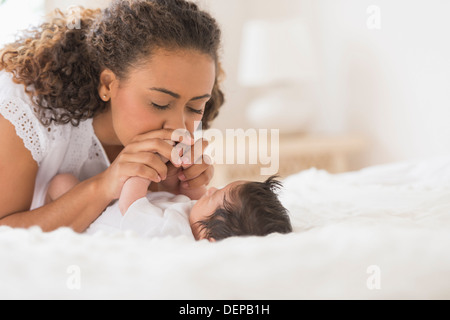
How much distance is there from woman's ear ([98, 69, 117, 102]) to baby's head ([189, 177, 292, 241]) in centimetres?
38

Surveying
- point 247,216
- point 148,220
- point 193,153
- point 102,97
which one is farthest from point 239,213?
point 102,97

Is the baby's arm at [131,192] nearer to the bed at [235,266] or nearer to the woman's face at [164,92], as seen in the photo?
the woman's face at [164,92]

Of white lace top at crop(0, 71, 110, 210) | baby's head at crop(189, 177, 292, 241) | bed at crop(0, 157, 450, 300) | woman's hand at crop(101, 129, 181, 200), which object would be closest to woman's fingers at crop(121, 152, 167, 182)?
woman's hand at crop(101, 129, 181, 200)

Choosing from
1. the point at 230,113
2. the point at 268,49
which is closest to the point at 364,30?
the point at 268,49

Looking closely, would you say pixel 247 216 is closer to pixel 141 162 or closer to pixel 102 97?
pixel 141 162

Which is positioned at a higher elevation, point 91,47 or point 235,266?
point 91,47

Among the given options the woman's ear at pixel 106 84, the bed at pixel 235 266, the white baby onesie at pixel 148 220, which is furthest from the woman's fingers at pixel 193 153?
the bed at pixel 235 266

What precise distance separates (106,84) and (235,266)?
76 cm

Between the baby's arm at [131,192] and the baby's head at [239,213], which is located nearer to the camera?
the baby's head at [239,213]

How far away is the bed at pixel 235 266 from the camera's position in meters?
0.73

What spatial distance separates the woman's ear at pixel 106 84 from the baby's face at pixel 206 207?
382mm

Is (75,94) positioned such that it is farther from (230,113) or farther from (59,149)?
(230,113)

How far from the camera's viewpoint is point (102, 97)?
53.3 inches

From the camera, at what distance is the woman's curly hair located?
4.10ft
